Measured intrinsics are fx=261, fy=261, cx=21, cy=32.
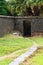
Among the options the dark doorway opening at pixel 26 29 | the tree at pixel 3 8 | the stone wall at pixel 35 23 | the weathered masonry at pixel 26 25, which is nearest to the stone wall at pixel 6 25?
the weathered masonry at pixel 26 25

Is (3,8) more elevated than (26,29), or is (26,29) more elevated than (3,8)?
(3,8)

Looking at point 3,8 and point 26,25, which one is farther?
point 3,8

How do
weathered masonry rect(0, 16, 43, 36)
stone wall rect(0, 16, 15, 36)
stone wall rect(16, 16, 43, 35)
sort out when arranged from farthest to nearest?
stone wall rect(16, 16, 43, 35), weathered masonry rect(0, 16, 43, 36), stone wall rect(0, 16, 15, 36)

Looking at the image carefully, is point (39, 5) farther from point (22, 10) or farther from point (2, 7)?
point (2, 7)

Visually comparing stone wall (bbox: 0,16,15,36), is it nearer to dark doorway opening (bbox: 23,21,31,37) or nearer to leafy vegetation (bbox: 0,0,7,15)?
dark doorway opening (bbox: 23,21,31,37)

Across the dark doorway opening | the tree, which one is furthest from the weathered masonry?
the tree

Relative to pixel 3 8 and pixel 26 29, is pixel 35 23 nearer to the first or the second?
pixel 26 29

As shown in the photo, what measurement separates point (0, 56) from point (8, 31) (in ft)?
38.8

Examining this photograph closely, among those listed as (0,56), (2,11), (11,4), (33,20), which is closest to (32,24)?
(33,20)

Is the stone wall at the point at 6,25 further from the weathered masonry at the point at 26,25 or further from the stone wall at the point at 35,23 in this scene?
the stone wall at the point at 35,23

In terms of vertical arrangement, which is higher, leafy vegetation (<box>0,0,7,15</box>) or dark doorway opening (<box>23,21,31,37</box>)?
leafy vegetation (<box>0,0,7,15</box>)

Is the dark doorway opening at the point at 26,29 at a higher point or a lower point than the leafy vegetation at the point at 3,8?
lower

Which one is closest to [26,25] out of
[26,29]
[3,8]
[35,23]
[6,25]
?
[26,29]

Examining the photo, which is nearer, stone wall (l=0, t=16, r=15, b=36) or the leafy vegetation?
stone wall (l=0, t=16, r=15, b=36)
